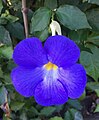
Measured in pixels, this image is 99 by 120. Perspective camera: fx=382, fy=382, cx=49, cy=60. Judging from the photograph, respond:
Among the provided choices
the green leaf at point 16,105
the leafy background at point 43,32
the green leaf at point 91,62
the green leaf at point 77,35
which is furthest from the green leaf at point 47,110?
the green leaf at point 77,35

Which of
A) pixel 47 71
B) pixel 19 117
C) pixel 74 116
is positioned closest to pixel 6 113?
pixel 19 117

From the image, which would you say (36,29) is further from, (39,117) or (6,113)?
(39,117)

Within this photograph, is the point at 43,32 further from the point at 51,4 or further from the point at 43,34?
the point at 51,4

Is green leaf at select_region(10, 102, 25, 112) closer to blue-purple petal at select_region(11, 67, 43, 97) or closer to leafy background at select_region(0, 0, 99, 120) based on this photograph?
leafy background at select_region(0, 0, 99, 120)

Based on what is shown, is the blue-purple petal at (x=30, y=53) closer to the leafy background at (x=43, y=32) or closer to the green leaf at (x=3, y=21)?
the leafy background at (x=43, y=32)

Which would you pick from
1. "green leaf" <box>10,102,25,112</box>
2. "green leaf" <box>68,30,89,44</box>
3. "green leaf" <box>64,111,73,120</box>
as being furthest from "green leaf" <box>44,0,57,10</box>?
"green leaf" <box>64,111,73,120</box>

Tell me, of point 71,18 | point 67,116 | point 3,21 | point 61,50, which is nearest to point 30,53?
point 61,50
